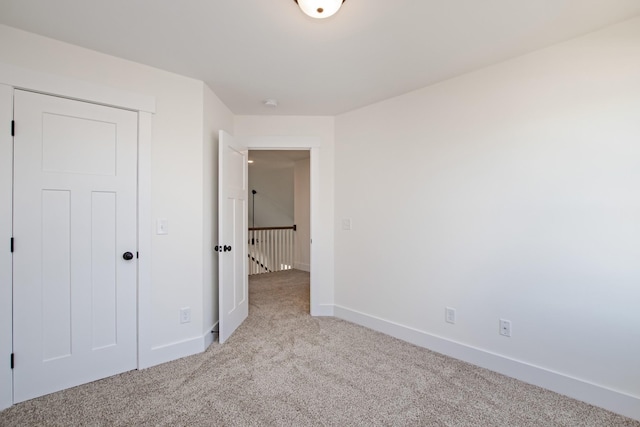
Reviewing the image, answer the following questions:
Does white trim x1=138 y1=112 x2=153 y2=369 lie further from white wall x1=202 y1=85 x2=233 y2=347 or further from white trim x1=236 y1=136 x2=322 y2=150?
white trim x1=236 y1=136 x2=322 y2=150

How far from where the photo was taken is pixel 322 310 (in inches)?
139

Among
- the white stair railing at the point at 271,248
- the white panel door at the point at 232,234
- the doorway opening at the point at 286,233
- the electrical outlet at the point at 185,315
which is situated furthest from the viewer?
the white stair railing at the point at 271,248

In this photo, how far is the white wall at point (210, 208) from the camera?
105 inches

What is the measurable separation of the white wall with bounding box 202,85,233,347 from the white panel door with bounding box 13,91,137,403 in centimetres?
56

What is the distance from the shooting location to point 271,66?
91.4 inches

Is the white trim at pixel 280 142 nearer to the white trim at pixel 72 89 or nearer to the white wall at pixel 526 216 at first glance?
the white wall at pixel 526 216

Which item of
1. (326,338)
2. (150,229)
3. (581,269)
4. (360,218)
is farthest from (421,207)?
(150,229)

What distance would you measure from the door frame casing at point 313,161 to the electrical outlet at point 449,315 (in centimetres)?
143

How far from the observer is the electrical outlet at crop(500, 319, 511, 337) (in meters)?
2.23

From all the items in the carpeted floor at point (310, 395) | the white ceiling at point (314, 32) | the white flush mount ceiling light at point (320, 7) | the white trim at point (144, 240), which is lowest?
the carpeted floor at point (310, 395)

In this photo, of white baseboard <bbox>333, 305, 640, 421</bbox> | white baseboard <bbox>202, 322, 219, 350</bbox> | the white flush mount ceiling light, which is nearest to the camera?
the white flush mount ceiling light

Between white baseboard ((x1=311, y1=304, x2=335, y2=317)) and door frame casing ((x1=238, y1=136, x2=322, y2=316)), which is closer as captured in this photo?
door frame casing ((x1=238, y1=136, x2=322, y2=316))

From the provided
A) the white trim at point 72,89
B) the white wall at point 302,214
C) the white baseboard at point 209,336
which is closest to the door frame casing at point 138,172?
the white trim at point 72,89

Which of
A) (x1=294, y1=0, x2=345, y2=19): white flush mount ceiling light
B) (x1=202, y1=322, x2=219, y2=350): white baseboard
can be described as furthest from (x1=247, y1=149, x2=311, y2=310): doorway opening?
(x1=294, y1=0, x2=345, y2=19): white flush mount ceiling light
